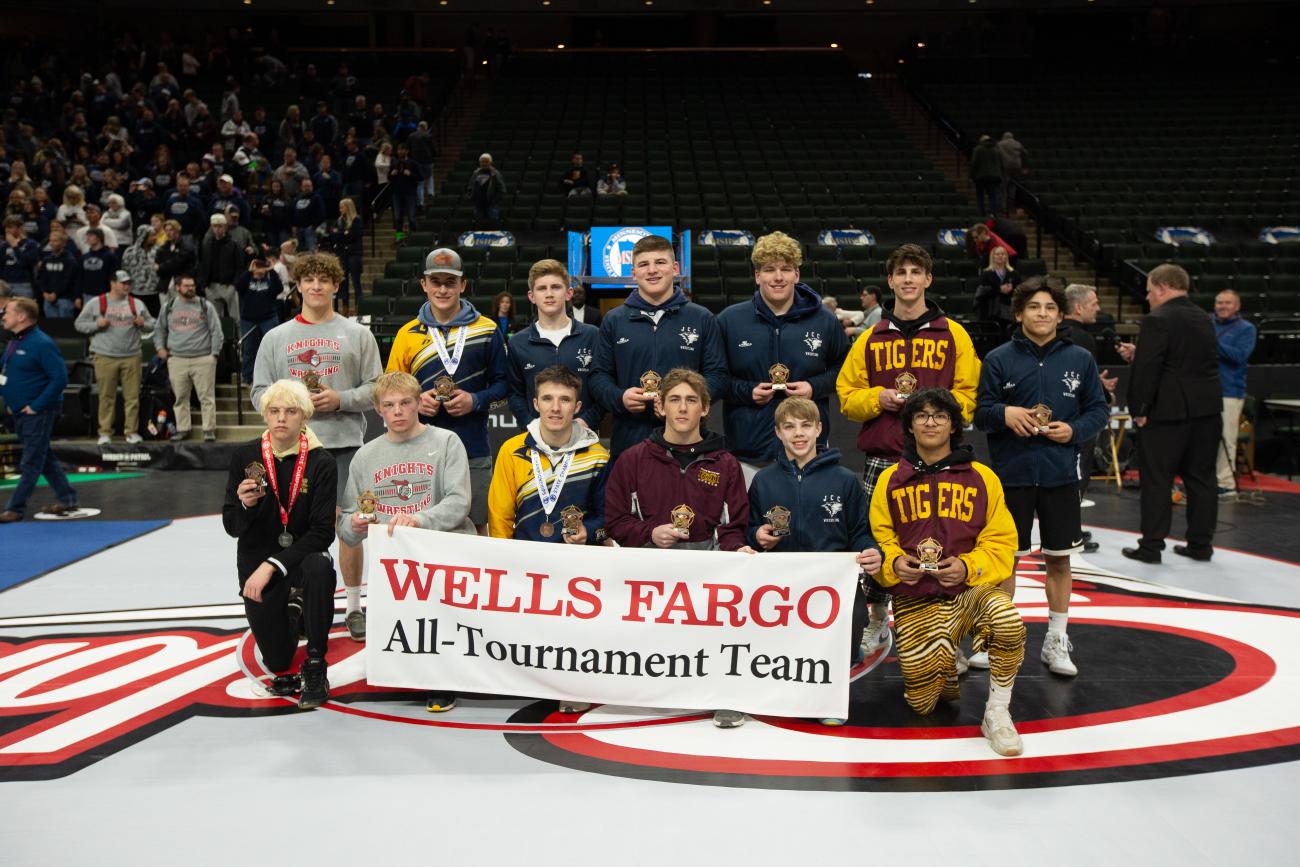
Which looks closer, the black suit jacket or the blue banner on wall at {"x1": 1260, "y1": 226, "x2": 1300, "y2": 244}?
the black suit jacket

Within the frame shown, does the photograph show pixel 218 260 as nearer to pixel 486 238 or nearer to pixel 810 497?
pixel 486 238

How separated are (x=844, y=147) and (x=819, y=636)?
1741 cm

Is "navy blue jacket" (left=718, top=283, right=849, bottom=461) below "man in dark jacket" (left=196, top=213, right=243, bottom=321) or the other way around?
below

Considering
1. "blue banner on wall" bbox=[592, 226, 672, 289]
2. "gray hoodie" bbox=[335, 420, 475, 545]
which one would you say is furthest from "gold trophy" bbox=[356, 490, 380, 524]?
"blue banner on wall" bbox=[592, 226, 672, 289]

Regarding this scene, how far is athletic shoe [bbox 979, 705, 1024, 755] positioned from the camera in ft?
12.9

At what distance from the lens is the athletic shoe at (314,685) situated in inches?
175

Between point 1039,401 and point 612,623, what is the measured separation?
2262 mm

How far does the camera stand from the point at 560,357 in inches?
205

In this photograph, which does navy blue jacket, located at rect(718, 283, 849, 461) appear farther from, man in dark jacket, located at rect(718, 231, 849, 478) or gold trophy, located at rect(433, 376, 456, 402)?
gold trophy, located at rect(433, 376, 456, 402)

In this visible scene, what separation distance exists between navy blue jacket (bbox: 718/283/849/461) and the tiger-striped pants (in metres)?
1.05

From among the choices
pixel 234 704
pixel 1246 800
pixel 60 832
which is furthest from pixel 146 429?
pixel 1246 800

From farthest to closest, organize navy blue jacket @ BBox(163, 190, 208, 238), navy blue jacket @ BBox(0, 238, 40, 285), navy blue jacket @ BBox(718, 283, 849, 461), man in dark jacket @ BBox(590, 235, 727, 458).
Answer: navy blue jacket @ BBox(163, 190, 208, 238) → navy blue jacket @ BBox(0, 238, 40, 285) → navy blue jacket @ BBox(718, 283, 849, 461) → man in dark jacket @ BBox(590, 235, 727, 458)

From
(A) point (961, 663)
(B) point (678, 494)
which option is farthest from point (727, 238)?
(B) point (678, 494)

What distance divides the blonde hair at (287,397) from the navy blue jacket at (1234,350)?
7.81 metres
